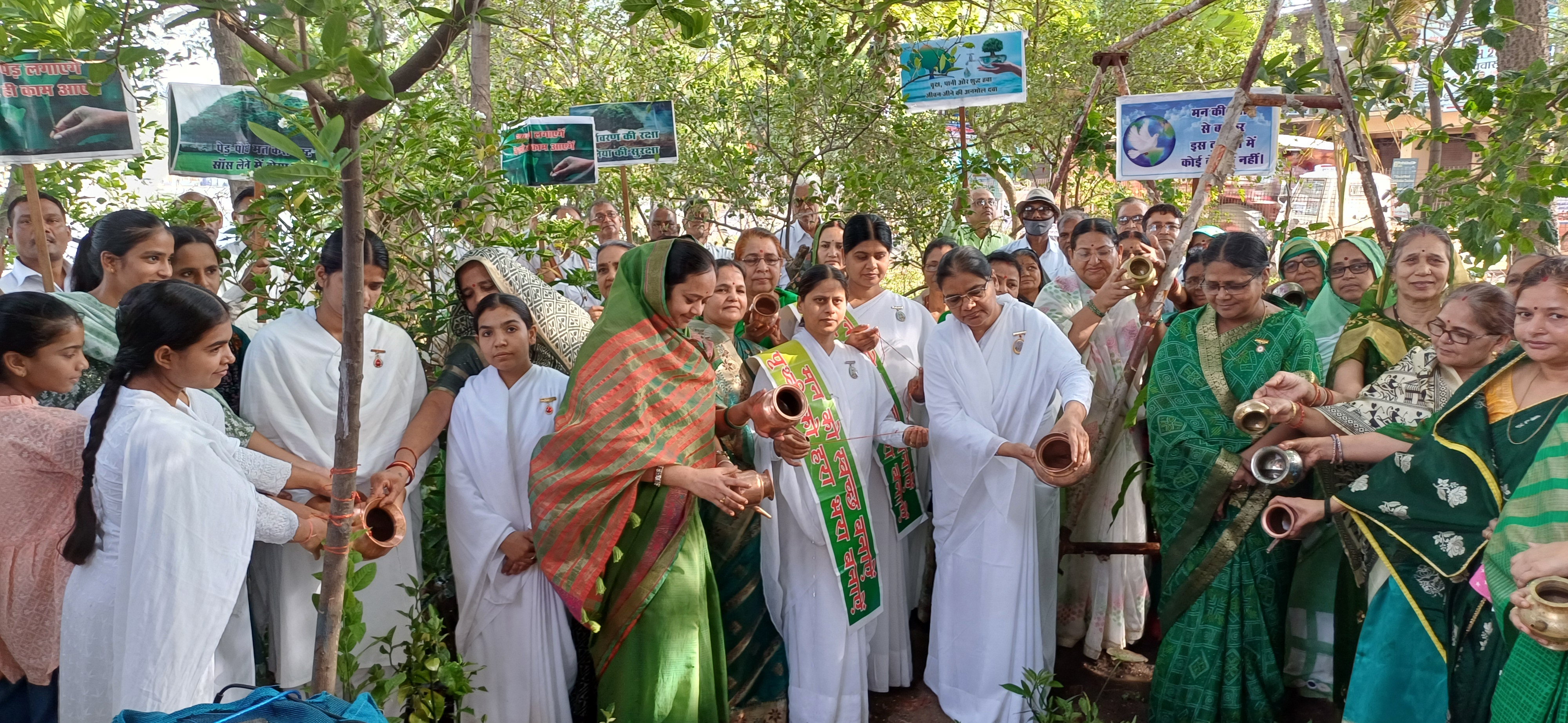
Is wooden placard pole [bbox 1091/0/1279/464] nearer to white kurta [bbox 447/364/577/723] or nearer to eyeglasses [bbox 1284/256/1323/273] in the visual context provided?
eyeglasses [bbox 1284/256/1323/273]

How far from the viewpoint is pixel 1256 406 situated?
341cm

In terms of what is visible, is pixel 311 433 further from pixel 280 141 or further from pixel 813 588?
pixel 280 141

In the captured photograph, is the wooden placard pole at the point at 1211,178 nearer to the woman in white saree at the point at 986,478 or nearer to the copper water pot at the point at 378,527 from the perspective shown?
the woman in white saree at the point at 986,478

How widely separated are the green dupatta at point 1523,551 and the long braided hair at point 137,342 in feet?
11.3

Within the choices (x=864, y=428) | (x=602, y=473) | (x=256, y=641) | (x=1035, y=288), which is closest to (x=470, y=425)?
(x=602, y=473)

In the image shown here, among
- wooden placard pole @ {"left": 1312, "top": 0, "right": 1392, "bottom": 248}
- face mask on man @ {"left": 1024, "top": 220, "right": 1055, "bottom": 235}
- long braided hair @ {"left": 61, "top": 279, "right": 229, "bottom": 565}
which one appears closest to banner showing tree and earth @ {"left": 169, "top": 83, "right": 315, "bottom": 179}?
long braided hair @ {"left": 61, "top": 279, "right": 229, "bottom": 565}

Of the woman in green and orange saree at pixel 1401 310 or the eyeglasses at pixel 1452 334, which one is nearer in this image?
the eyeglasses at pixel 1452 334

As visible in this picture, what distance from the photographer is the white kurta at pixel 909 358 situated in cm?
472

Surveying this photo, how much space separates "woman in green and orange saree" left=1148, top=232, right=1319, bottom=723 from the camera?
12.3 feet

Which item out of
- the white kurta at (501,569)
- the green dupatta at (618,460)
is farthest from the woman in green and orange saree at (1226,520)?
the white kurta at (501,569)

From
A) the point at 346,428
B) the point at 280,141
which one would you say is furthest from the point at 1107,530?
the point at 280,141

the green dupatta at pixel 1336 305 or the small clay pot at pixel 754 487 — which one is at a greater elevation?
the green dupatta at pixel 1336 305

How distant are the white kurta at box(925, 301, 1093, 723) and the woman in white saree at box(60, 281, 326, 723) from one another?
2.56 m

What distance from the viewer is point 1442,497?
298 centimetres
